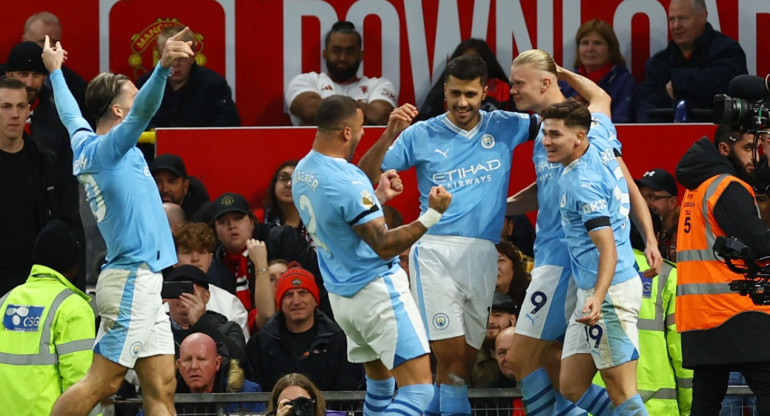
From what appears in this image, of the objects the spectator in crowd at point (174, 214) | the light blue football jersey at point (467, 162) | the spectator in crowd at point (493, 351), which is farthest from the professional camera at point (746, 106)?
the spectator in crowd at point (174, 214)

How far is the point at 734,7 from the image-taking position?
536 inches

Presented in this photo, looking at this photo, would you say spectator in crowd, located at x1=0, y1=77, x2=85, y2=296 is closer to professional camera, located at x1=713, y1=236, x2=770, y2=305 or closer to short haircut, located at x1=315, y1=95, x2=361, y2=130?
short haircut, located at x1=315, y1=95, x2=361, y2=130

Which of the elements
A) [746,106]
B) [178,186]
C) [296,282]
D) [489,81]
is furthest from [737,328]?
[178,186]

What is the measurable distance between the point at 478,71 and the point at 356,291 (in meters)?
1.56

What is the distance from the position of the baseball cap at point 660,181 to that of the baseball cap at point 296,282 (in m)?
2.66

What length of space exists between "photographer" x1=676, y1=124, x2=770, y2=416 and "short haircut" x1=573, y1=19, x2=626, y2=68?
3.96 metres

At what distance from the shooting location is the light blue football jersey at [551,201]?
26.5 feet

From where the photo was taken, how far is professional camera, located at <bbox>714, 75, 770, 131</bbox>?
7895mm

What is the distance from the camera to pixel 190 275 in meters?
9.79

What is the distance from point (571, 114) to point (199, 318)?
3271mm

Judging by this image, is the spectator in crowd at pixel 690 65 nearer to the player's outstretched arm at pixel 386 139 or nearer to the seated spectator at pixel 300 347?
the seated spectator at pixel 300 347

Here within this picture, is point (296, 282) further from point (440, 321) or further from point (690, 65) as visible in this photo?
point (690, 65)

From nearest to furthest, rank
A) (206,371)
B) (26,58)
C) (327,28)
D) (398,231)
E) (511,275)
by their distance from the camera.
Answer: (398,231)
(206,371)
(511,275)
(26,58)
(327,28)

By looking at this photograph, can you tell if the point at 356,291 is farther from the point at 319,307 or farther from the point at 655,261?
the point at 319,307
